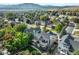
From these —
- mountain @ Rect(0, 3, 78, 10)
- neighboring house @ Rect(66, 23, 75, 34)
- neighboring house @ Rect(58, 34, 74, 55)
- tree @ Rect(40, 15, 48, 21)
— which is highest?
mountain @ Rect(0, 3, 78, 10)

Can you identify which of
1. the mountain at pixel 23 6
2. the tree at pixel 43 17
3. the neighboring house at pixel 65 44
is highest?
the mountain at pixel 23 6

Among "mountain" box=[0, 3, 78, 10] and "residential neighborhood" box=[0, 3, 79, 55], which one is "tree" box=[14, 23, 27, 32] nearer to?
"residential neighborhood" box=[0, 3, 79, 55]

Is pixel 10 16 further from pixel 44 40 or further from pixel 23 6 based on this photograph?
pixel 44 40

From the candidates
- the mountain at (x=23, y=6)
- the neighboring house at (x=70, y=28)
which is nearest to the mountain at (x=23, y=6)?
the mountain at (x=23, y=6)

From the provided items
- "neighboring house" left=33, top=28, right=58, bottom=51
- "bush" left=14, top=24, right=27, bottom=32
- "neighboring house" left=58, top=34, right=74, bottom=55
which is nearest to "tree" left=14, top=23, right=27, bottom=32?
"bush" left=14, top=24, right=27, bottom=32

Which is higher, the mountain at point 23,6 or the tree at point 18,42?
the mountain at point 23,6

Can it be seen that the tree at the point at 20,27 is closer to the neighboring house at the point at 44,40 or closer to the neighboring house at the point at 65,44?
the neighboring house at the point at 44,40

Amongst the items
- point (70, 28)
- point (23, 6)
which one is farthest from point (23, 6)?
point (70, 28)

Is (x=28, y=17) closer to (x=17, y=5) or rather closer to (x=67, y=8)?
(x=17, y=5)
